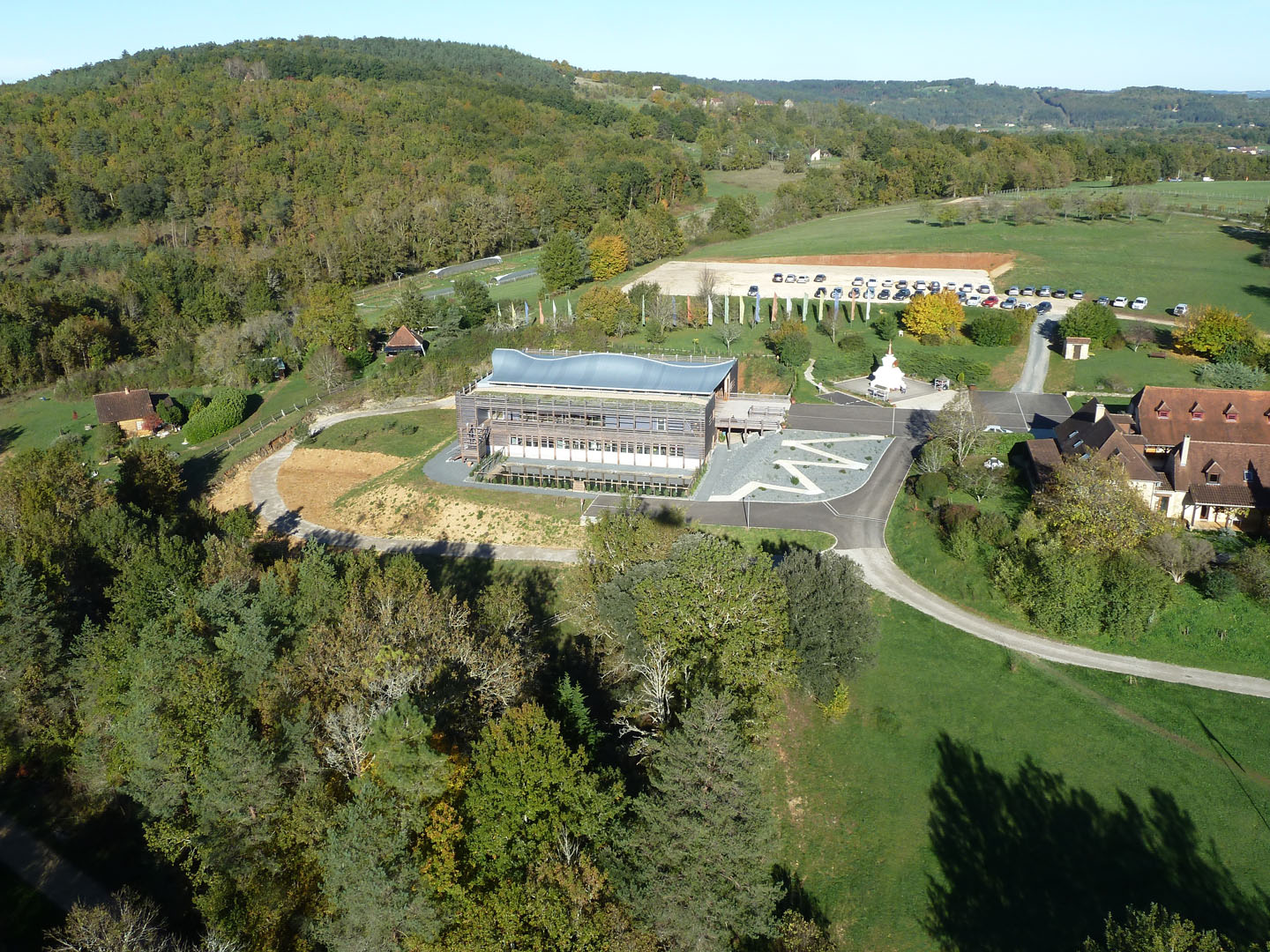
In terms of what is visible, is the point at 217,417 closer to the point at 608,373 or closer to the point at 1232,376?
the point at 608,373

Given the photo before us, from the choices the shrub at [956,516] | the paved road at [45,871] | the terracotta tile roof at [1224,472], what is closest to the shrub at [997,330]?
the terracotta tile roof at [1224,472]

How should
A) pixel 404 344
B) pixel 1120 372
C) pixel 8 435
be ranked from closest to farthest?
pixel 1120 372, pixel 8 435, pixel 404 344

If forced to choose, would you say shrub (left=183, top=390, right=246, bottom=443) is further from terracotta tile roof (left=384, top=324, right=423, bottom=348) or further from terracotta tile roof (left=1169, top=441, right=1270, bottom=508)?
terracotta tile roof (left=1169, top=441, right=1270, bottom=508)

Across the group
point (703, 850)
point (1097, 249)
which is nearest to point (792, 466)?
point (703, 850)

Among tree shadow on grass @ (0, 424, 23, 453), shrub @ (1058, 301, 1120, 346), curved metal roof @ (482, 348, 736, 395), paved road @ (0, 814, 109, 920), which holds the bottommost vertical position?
paved road @ (0, 814, 109, 920)

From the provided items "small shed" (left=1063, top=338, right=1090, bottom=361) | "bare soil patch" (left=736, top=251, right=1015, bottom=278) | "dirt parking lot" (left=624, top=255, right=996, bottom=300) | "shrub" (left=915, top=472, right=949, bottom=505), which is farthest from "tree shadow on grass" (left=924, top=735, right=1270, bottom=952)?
"bare soil patch" (left=736, top=251, right=1015, bottom=278)

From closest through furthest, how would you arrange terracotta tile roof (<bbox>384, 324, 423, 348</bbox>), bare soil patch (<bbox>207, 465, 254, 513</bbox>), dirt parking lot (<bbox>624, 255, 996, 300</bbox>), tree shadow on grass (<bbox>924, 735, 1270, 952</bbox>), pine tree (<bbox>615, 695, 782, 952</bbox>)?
pine tree (<bbox>615, 695, 782, 952</bbox>)
tree shadow on grass (<bbox>924, 735, 1270, 952</bbox>)
bare soil patch (<bbox>207, 465, 254, 513</bbox>)
terracotta tile roof (<bbox>384, 324, 423, 348</bbox>)
dirt parking lot (<bbox>624, 255, 996, 300</bbox>)
